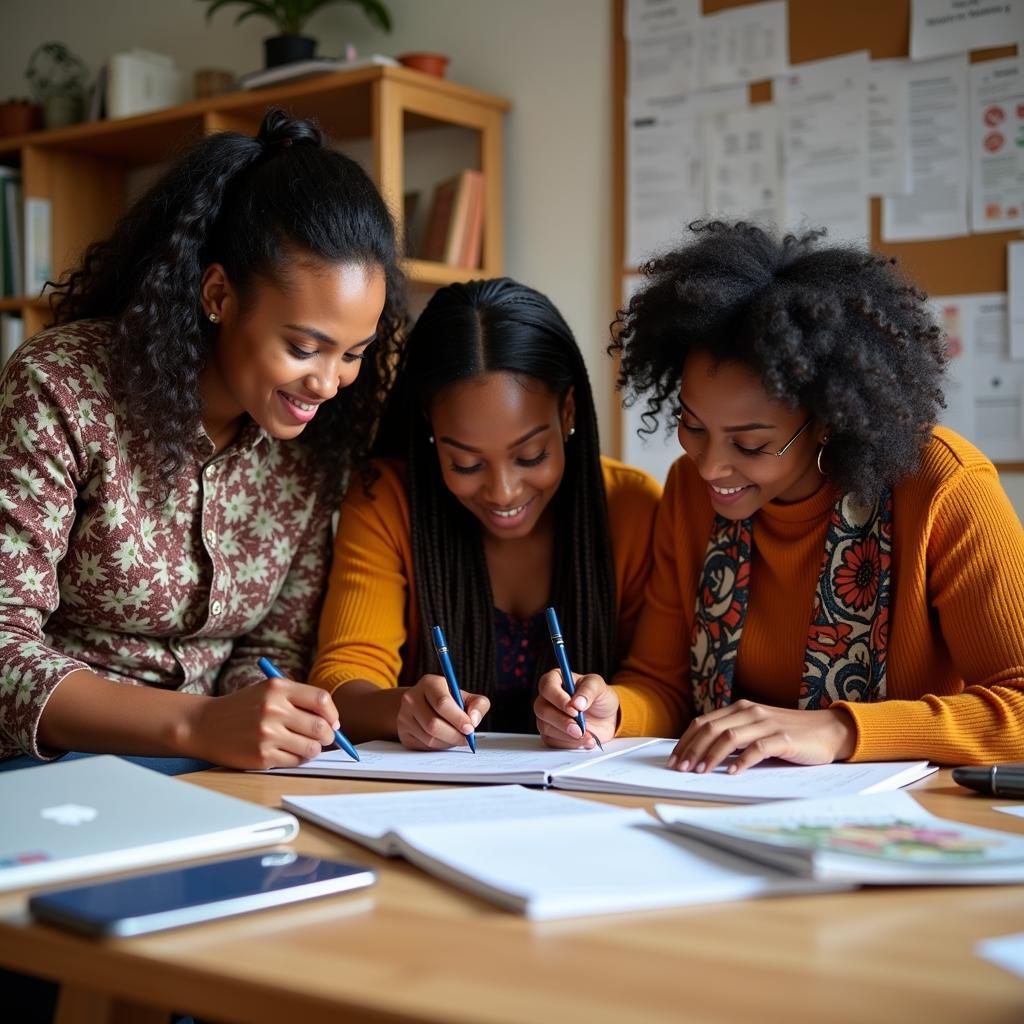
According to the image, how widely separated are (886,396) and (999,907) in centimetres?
76

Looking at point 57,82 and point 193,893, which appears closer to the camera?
point 193,893

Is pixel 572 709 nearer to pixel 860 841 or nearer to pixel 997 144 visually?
pixel 860 841

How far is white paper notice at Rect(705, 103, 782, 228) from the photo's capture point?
9.20 feet

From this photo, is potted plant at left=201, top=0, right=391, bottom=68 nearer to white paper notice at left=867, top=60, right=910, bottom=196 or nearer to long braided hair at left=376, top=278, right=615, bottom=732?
white paper notice at left=867, top=60, right=910, bottom=196

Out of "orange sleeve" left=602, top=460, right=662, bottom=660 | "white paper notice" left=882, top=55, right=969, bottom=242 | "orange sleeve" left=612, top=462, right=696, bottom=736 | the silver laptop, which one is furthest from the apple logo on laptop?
"white paper notice" left=882, top=55, right=969, bottom=242

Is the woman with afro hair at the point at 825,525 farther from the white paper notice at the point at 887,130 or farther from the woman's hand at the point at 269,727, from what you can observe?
the white paper notice at the point at 887,130

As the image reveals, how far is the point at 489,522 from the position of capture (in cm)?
175

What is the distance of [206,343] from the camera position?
1609mm

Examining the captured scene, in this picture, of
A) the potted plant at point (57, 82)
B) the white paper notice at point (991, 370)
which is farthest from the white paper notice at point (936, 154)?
the potted plant at point (57, 82)

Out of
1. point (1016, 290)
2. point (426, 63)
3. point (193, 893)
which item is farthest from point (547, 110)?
point (193, 893)

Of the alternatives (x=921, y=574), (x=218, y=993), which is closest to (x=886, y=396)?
(x=921, y=574)

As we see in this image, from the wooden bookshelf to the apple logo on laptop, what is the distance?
1.78m

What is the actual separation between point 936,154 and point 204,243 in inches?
64.6

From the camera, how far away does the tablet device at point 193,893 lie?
28.5 inches
